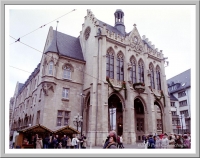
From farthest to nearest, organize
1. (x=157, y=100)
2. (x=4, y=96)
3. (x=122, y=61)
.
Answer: (x=157, y=100) → (x=122, y=61) → (x=4, y=96)

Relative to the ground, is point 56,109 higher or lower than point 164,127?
higher

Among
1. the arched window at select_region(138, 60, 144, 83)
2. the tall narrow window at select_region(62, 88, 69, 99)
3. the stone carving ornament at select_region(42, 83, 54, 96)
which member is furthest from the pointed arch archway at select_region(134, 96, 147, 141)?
the stone carving ornament at select_region(42, 83, 54, 96)

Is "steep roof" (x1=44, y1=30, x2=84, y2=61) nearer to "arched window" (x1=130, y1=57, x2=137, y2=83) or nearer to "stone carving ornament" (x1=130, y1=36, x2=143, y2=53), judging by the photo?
"arched window" (x1=130, y1=57, x2=137, y2=83)

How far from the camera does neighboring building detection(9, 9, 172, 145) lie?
20.0 metres

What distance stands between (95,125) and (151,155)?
11.0 meters

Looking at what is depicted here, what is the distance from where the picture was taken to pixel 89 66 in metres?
23.3

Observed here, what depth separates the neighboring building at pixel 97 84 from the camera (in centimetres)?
1998

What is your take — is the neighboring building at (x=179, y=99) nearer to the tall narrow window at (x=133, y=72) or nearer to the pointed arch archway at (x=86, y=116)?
the tall narrow window at (x=133, y=72)

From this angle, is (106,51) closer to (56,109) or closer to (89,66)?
(89,66)

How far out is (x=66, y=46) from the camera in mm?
24750

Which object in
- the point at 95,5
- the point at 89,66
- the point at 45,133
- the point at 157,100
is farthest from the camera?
the point at 157,100

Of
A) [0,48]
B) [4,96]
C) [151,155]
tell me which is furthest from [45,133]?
[151,155]

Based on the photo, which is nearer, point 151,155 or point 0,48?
point 151,155

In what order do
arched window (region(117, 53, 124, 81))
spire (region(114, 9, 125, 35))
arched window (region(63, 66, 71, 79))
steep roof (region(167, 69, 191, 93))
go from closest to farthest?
arched window (region(63, 66, 71, 79)) → arched window (region(117, 53, 124, 81)) → spire (region(114, 9, 125, 35)) → steep roof (region(167, 69, 191, 93))
